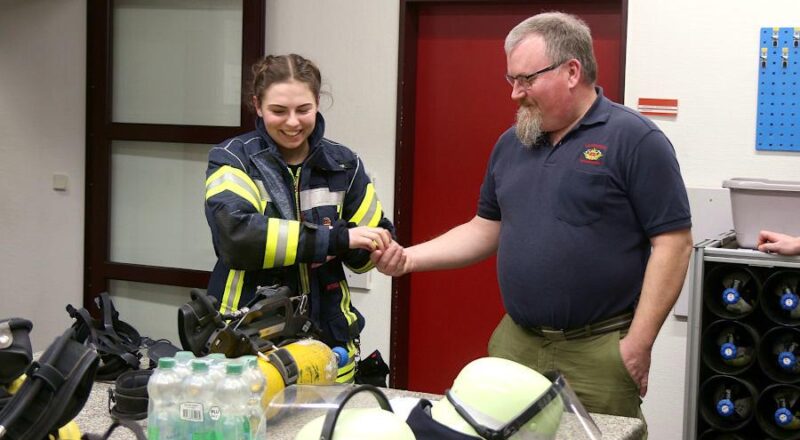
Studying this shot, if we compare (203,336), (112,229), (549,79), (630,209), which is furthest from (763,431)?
(112,229)

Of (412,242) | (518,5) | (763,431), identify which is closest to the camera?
(763,431)

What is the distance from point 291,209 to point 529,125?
0.68m

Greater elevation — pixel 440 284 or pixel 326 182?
pixel 326 182

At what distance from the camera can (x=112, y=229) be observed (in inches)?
207

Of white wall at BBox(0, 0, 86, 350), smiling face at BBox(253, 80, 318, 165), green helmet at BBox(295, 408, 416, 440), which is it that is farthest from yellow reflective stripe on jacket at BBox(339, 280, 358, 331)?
white wall at BBox(0, 0, 86, 350)

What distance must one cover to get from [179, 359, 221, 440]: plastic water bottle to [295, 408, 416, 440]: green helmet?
188 millimetres

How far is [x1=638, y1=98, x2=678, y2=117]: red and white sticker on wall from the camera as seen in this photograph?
12.6ft

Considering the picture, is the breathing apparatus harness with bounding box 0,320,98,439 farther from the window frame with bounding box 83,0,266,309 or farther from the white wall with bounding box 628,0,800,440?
the window frame with bounding box 83,0,266,309

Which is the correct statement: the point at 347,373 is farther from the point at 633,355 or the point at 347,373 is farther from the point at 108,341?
the point at 633,355

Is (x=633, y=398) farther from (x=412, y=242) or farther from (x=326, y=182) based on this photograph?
(x=412, y=242)

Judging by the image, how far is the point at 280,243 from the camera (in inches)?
95.8

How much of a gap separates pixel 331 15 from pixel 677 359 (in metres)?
2.13

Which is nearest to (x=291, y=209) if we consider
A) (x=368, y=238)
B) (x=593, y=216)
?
(x=368, y=238)

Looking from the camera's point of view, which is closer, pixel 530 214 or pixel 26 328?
pixel 26 328
